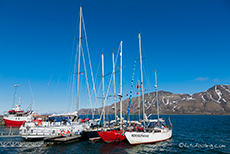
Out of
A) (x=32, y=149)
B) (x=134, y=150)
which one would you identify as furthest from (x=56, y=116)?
(x=134, y=150)

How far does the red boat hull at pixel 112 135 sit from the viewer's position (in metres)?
31.2

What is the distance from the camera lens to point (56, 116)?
37375mm

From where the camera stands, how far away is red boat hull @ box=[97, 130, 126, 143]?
31.2 m

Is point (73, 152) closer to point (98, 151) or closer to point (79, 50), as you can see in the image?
point (98, 151)

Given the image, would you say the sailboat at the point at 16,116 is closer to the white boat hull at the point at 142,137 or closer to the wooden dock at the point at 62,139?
the wooden dock at the point at 62,139

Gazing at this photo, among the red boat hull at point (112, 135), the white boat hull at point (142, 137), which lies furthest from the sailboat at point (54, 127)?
the white boat hull at point (142, 137)

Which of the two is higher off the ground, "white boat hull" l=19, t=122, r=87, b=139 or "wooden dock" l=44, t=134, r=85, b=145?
"white boat hull" l=19, t=122, r=87, b=139

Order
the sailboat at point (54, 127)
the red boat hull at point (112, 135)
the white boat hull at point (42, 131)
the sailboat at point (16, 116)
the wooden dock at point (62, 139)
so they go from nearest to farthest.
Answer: the wooden dock at point (62, 139) < the red boat hull at point (112, 135) < the white boat hull at point (42, 131) < the sailboat at point (54, 127) < the sailboat at point (16, 116)

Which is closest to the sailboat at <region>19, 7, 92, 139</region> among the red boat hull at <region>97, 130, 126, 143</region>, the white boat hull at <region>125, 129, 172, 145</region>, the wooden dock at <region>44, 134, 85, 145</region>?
the wooden dock at <region>44, 134, 85, 145</region>

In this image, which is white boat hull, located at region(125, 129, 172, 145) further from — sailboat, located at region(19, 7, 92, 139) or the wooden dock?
sailboat, located at region(19, 7, 92, 139)

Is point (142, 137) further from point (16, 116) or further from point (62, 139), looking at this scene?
point (16, 116)

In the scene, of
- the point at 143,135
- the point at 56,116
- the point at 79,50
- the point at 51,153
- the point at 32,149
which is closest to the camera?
the point at 51,153

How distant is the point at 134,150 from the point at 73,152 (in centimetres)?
1054

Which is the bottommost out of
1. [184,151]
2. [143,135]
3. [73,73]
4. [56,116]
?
[184,151]
